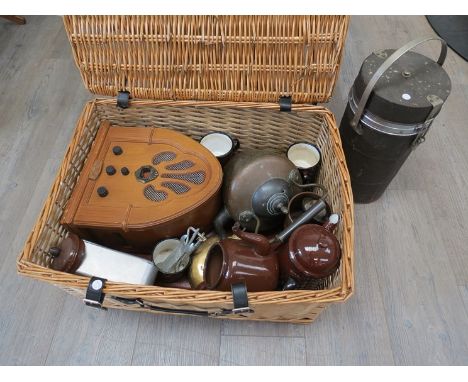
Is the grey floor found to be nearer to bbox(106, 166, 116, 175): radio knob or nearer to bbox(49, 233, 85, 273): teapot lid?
bbox(49, 233, 85, 273): teapot lid

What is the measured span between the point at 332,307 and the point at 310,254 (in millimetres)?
366

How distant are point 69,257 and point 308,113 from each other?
716mm

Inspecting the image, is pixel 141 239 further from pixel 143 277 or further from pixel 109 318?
pixel 109 318

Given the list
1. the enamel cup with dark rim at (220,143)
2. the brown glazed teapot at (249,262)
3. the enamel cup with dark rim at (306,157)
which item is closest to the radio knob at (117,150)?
the enamel cup with dark rim at (220,143)

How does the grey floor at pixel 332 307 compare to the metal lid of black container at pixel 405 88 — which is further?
the grey floor at pixel 332 307

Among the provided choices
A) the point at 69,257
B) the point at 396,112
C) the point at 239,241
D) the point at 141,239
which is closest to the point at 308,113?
the point at 396,112

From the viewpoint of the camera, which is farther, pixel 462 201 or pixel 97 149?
pixel 462 201

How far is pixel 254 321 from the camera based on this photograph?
993 millimetres

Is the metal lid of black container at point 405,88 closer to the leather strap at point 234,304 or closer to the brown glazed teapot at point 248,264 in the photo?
the brown glazed teapot at point 248,264

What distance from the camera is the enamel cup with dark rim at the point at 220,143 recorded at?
1039 mm

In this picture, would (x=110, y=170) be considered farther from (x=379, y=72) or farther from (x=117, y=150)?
(x=379, y=72)

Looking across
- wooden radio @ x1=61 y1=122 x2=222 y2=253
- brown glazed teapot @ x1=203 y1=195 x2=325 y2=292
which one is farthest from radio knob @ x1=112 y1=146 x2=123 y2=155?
brown glazed teapot @ x1=203 y1=195 x2=325 y2=292

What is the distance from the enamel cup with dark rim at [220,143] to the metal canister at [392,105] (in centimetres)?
33

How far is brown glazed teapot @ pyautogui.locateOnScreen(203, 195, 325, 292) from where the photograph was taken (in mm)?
769
